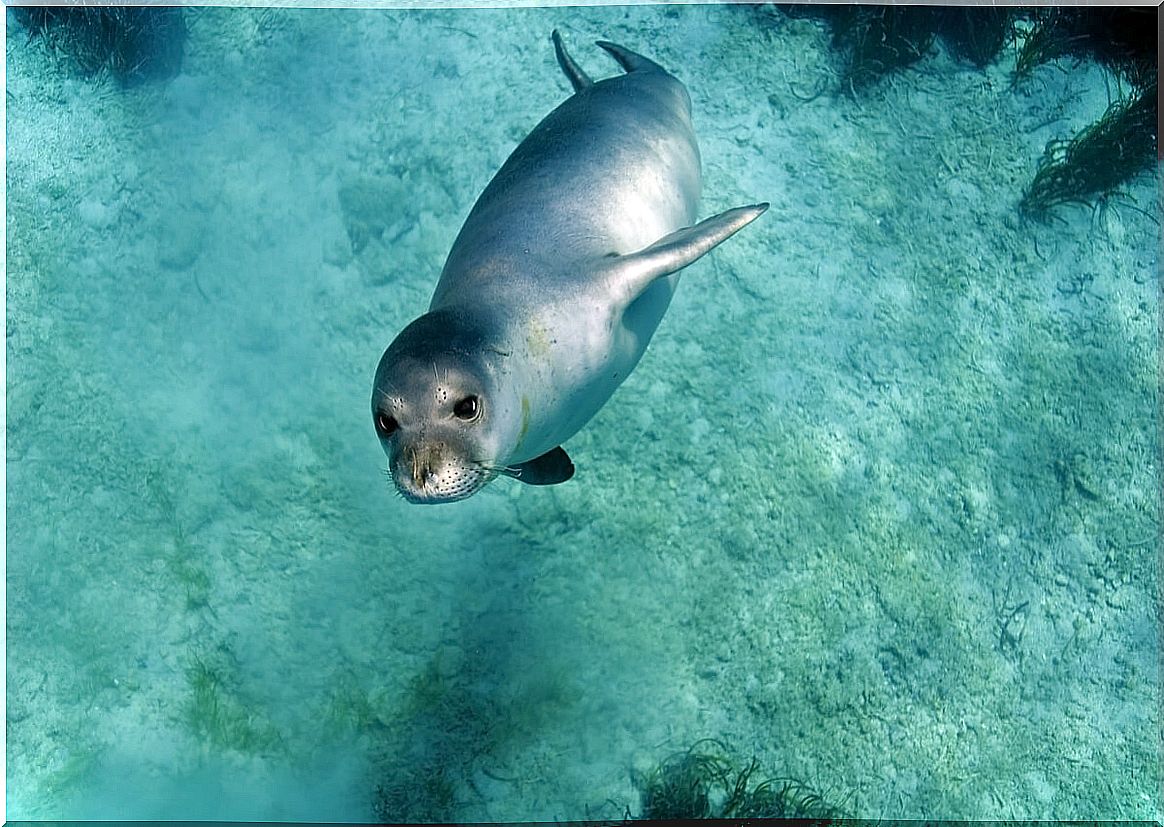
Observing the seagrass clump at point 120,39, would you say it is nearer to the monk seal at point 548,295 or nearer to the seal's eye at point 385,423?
the monk seal at point 548,295

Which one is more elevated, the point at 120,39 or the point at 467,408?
the point at 467,408

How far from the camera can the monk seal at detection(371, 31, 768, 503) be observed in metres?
1.83

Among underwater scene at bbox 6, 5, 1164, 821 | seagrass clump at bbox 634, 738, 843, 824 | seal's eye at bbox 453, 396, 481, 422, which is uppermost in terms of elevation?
seal's eye at bbox 453, 396, 481, 422

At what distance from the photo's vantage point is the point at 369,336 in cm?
443

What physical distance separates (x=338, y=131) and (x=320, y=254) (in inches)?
30.4

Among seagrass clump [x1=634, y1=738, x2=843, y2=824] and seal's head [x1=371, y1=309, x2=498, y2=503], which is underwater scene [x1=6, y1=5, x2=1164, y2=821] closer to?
seagrass clump [x1=634, y1=738, x2=843, y2=824]

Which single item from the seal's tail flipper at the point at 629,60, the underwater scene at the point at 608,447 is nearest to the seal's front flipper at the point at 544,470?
the underwater scene at the point at 608,447

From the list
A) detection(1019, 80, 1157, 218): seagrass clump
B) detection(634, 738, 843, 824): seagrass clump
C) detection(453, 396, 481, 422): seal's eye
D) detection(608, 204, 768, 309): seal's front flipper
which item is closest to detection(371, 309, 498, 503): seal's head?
detection(453, 396, 481, 422): seal's eye

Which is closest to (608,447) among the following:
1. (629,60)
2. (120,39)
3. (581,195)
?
(581,195)

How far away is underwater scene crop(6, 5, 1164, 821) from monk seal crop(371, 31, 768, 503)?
104 cm

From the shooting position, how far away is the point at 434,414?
181 centimetres

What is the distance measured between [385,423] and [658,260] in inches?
40.8

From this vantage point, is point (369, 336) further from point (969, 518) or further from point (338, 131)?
point (969, 518)

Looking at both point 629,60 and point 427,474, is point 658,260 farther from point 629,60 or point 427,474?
point 629,60
